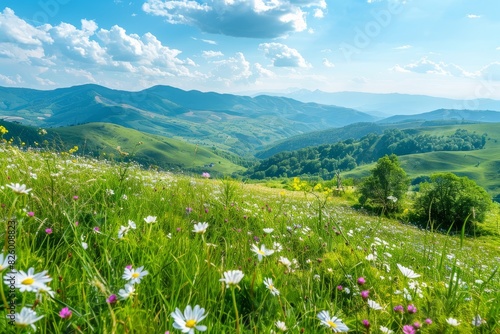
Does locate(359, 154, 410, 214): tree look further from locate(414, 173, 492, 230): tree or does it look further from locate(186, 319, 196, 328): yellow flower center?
locate(186, 319, 196, 328): yellow flower center

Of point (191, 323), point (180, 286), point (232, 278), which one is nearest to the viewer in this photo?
point (191, 323)

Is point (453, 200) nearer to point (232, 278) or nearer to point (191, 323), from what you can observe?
point (232, 278)

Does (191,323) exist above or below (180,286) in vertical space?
above

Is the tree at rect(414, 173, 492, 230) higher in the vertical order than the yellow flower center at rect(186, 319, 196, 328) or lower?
lower

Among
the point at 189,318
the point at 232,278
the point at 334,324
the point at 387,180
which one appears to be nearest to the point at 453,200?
the point at 387,180

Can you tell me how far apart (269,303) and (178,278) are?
78 centimetres

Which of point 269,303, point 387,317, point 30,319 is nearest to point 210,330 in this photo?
point 269,303

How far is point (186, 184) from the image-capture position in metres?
7.77

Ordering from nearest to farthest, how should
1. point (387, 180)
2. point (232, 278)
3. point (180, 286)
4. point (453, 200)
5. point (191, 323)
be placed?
point (191, 323) < point (232, 278) < point (180, 286) < point (453, 200) < point (387, 180)

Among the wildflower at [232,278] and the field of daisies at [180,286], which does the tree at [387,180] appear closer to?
the field of daisies at [180,286]

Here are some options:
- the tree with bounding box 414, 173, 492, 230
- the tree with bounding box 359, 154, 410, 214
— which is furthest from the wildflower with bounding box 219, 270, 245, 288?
Answer: the tree with bounding box 359, 154, 410, 214

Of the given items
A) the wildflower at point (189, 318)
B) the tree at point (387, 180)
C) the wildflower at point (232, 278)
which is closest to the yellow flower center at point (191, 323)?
the wildflower at point (189, 318)

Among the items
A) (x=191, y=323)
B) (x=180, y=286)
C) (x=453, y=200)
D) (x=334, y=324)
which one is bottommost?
(x=453, y=200)

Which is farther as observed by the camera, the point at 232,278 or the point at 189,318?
the point at 232,278
